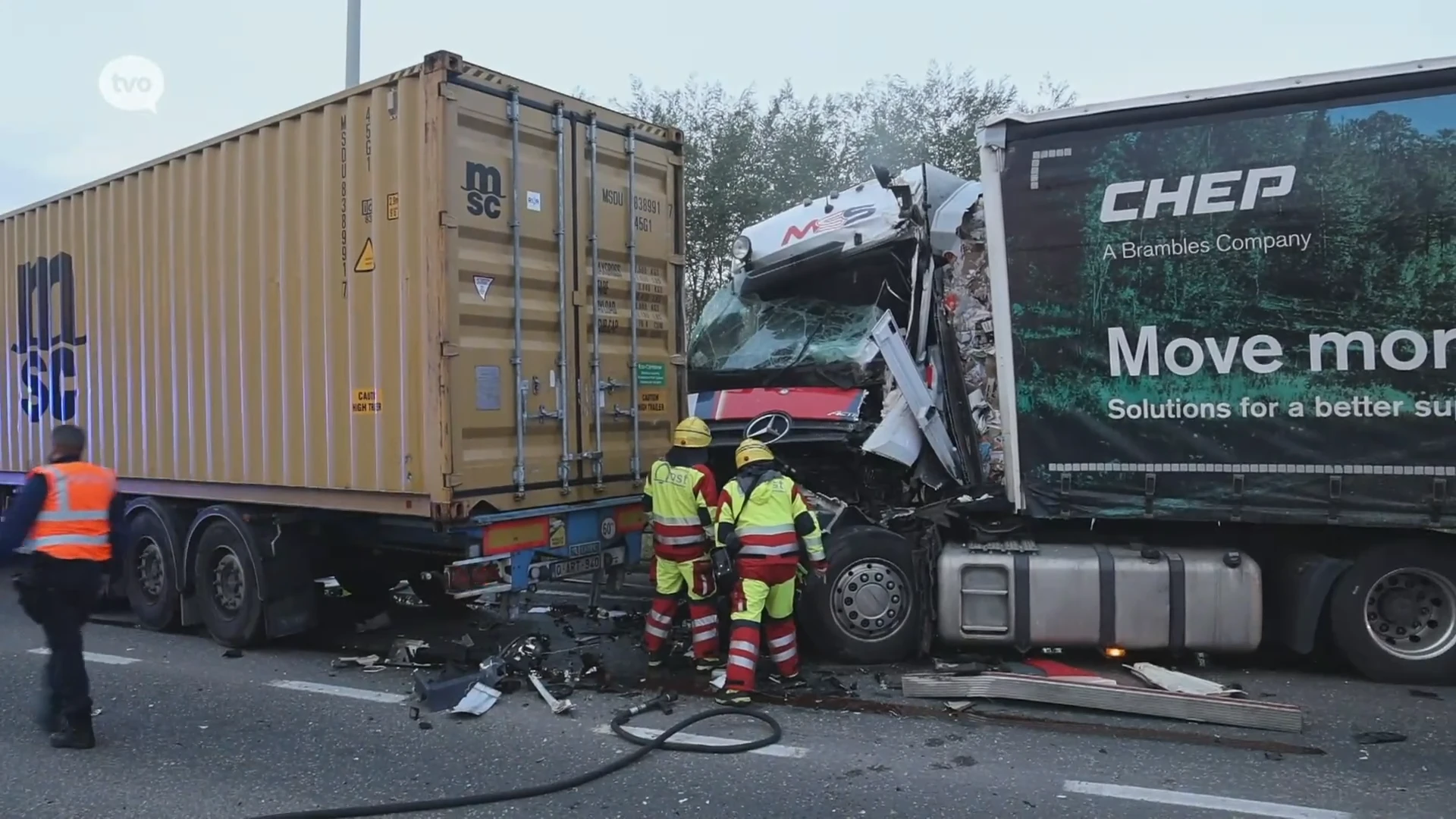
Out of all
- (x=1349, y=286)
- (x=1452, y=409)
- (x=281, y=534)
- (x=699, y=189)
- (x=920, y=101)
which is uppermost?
(x=920, y=101)

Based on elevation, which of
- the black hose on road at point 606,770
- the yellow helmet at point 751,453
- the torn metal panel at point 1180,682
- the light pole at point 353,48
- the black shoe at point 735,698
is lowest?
the black hose on road at point 606,770

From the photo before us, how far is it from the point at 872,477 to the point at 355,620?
4047 millimetres

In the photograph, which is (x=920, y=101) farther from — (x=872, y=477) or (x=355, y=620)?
(x=355, y=620)

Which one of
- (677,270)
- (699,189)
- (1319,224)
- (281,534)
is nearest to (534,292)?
(677,270)

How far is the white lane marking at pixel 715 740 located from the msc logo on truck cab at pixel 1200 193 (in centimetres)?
344

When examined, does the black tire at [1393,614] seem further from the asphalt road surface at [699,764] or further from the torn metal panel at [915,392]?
the torn metal panel at [915,392]

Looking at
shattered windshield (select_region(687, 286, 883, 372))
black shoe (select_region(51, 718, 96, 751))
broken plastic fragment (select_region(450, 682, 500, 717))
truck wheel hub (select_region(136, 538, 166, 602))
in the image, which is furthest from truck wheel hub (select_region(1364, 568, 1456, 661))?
truck wheel hub (select_region(136, 538, 166, 602))

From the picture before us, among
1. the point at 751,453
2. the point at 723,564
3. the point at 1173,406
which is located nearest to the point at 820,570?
the point at 723,564

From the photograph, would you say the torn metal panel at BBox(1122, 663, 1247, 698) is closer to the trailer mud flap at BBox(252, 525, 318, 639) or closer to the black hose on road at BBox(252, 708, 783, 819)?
the black hose on road at BBox(252, 708, 783, 819)

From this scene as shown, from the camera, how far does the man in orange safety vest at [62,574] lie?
4883mm

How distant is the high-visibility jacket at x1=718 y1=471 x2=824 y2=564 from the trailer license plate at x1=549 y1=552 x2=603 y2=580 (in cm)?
108

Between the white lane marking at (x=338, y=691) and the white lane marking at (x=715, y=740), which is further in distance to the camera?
the white lane marking at (x=338, y=691)

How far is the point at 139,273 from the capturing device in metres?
7.65

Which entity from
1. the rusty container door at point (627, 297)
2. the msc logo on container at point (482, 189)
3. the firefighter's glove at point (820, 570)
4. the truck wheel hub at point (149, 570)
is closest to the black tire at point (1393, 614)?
the firefighter's glove at point (820, 570)
